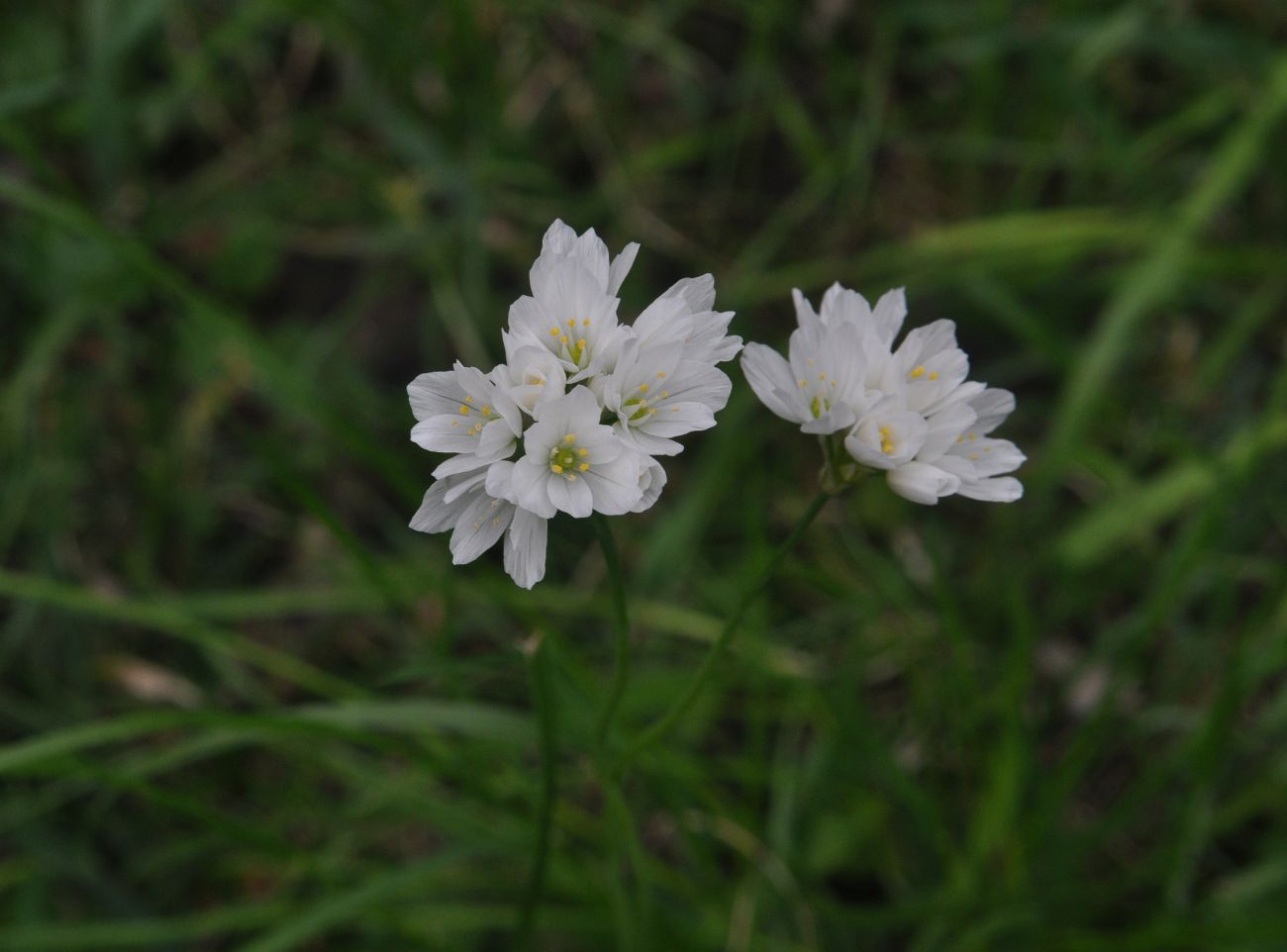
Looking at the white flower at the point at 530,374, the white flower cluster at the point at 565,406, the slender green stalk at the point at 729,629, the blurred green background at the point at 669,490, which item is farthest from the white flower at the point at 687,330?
the blurred green background at the point at 669,490

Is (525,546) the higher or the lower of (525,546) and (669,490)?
the lower

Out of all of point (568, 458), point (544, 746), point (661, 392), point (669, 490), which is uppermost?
point (669, 490)

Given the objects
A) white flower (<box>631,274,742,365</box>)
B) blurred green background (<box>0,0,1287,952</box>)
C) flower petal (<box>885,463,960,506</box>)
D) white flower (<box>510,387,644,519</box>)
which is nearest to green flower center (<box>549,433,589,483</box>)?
white flower (<box>510,387,644,519</box>)

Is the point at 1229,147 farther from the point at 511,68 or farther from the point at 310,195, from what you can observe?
the point at 310,195

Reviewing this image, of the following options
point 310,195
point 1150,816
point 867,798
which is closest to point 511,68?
point 310,195

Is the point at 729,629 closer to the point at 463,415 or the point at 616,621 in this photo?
the point at 616,621

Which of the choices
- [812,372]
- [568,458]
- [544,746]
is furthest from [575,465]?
[544,746]
